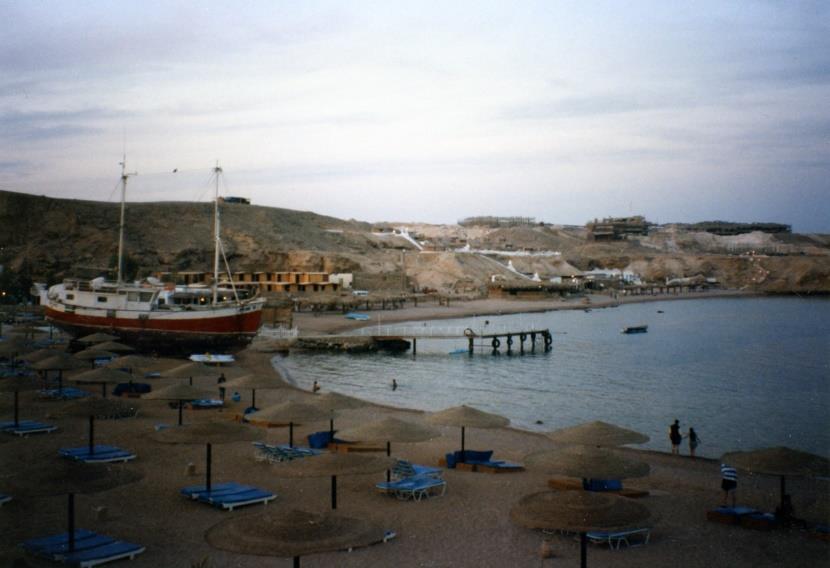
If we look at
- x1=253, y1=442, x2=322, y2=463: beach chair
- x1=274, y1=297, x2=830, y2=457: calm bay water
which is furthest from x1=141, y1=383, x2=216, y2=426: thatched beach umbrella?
x1=274, y1=297, x2=830, y2=457: calm bay water

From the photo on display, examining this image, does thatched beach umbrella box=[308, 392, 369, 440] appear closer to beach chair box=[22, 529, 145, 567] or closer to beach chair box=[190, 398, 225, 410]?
beach chair box=[22, 529, 145, 567]

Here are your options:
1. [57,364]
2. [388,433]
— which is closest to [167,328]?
[57,364]

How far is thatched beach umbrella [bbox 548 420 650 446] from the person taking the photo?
17.7 meters

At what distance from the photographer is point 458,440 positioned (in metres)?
25.6

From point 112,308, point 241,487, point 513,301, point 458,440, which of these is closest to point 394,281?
point 513,301

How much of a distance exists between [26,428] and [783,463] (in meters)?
20.1

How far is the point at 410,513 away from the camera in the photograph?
52.9ft

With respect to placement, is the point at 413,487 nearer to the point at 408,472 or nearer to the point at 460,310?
the point at 408,472

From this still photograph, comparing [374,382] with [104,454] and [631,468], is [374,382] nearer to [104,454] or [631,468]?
[104,454]

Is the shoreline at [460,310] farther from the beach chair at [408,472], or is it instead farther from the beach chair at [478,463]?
the beach chair at [408,472]

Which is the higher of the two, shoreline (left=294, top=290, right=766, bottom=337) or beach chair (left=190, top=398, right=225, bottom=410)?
shoreline (left=294, top=290, right=766, bottom=337)

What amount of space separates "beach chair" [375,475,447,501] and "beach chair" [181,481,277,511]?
2515 mm

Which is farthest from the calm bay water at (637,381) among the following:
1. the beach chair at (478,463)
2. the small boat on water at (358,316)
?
the beach chair at (478,463)

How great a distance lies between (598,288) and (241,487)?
464ft
